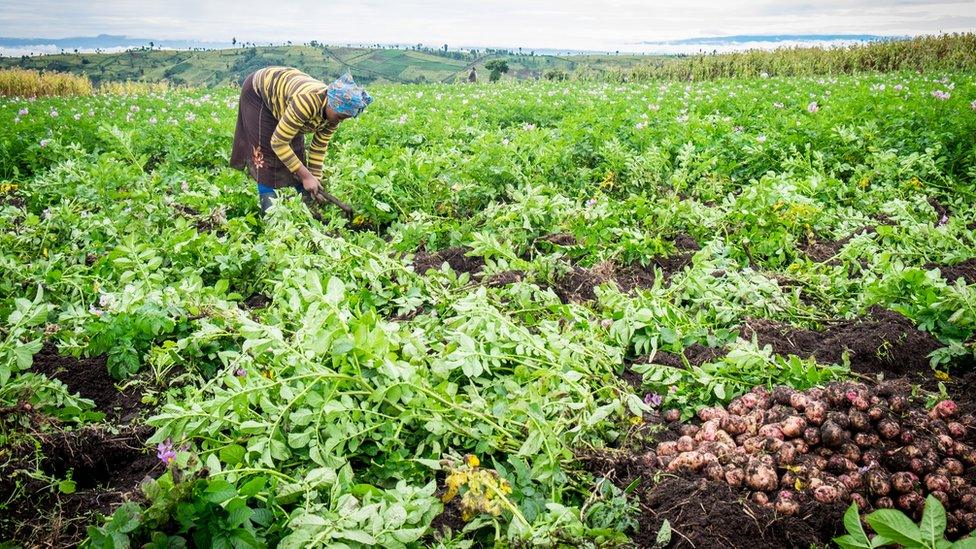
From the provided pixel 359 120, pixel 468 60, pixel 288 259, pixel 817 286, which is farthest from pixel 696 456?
pixel 468 60

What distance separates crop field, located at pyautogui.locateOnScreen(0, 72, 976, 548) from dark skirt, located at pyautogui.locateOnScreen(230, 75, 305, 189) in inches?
25.8

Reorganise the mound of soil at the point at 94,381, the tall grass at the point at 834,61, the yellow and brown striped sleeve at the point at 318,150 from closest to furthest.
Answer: the mound of soil at the point at 94,381 < the yellow and brown striped sleeve at the point at 318,150 < the tall grass at the point at 834,61

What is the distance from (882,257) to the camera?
3.37 meters

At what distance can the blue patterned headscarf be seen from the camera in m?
4.71

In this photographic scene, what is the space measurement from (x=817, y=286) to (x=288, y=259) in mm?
3257

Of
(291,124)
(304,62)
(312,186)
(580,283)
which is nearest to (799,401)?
(580,283)

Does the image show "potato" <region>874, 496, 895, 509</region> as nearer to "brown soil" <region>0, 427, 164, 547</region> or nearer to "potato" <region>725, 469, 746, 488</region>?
"potato" <region>725, 469, 746, 488</region>

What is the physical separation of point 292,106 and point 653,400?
3.90 meters

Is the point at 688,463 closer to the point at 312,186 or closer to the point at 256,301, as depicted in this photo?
the point at 256,301

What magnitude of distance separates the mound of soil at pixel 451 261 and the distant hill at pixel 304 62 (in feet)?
190

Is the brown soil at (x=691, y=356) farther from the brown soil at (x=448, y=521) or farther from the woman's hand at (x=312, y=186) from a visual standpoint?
the woman's hand at (x=312, y=186)

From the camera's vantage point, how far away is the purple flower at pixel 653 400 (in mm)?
2488

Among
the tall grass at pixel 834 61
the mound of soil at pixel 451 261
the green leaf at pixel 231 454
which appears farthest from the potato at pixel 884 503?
the tall grass at pixel 834 61

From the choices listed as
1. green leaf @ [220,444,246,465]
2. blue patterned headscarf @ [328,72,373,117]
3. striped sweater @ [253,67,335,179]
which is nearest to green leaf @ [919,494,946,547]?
green leaf @ [220,444,246,465]
